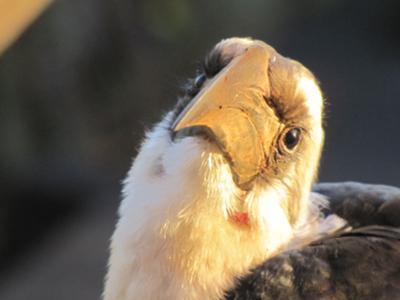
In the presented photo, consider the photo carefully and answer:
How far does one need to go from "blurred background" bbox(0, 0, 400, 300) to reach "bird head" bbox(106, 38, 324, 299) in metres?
1.33

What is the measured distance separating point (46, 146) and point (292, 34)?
40.9 inches

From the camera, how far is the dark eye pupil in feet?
4.10

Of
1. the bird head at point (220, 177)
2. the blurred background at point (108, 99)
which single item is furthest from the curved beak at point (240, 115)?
the blurred background at point (108, 99)

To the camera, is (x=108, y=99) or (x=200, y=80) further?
(x=108, y=99)

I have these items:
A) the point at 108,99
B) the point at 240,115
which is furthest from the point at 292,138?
the point at 108,99

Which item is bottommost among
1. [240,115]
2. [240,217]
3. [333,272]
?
[333,272]

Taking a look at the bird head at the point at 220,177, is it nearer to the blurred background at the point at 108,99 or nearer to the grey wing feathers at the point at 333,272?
the grey wing feathers at the point at 333,272

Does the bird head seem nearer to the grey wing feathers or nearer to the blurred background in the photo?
the grey wing feathers

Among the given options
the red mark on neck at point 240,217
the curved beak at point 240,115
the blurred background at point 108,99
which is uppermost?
the curved beak at point 240,115

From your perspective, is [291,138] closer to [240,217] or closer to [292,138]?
[292,138]

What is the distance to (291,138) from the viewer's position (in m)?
1.25

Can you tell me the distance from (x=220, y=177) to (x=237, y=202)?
51 millimetres

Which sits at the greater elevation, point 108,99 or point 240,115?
point 240,115

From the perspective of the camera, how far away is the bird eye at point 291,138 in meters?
1.25
